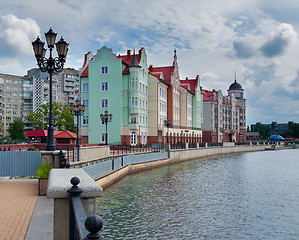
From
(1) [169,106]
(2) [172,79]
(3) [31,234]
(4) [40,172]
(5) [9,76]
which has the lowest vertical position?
(3) [31,234]

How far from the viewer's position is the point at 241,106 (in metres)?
132

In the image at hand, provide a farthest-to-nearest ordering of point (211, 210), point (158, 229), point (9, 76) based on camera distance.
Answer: point (9, 76) → point (211, 210) → point (158, 229)

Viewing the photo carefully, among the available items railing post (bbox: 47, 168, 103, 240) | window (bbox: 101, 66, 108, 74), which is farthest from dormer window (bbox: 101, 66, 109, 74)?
railing post (bbox: 47, 168, 103, 240)

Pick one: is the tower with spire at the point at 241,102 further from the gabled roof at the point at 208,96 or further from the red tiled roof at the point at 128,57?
the red tiled roof at the point at 128,57

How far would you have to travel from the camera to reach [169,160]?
156ft

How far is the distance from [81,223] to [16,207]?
8583 mm

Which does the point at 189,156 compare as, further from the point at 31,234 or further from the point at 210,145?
the point at 31,234

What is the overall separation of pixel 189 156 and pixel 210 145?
57.0ft

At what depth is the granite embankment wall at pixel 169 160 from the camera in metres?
25.2

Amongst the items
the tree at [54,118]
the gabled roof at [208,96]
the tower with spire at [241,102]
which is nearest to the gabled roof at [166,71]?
the tree at [54,118]

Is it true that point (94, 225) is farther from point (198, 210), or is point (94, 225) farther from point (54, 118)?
point (54, 118)

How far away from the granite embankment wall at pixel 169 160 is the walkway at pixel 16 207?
7.97m

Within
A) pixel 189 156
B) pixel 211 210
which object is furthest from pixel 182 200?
pixel 189 156

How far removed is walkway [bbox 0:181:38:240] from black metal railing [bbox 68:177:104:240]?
14.6 ft
